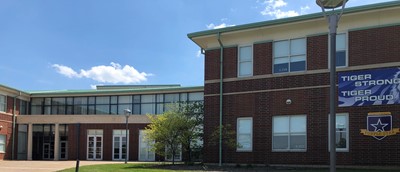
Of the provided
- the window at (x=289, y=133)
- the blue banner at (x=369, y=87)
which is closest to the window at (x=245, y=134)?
the window at (x=289, y=133)

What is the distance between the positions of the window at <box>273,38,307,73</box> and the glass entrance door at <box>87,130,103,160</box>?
20401mm

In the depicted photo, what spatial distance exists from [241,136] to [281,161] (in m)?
2.42

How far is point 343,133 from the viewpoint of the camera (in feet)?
68.2

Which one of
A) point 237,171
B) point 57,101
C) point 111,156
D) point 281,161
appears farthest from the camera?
point 57,101

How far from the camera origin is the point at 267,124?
2283cm

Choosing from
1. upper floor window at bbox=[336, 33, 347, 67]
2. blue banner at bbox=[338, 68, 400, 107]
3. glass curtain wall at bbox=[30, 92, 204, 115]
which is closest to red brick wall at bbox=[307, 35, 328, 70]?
upper floor window at bbox=[336, 33, 347, 67]

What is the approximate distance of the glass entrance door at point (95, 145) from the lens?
39.0m

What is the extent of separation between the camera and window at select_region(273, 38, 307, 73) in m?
22.3

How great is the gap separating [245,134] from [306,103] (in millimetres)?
3448

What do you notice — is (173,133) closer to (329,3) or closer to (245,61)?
(245,61)

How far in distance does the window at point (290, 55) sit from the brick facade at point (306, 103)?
0.96 feet

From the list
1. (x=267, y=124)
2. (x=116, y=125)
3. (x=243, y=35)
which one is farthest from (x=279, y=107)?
(x=116, y=125)

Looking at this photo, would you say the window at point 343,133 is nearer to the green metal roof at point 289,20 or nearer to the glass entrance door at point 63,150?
the green metal roof at point 289,20

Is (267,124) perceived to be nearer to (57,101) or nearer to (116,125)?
(116,125)
